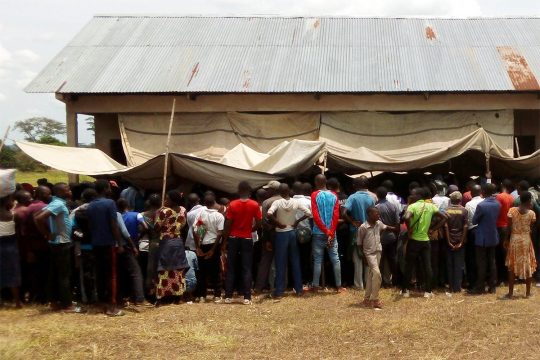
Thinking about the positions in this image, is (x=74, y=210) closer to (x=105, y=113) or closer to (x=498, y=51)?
(x=105, y=113)

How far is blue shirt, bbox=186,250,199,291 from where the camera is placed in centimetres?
814

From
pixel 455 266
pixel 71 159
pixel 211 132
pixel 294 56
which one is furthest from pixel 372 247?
pixel 294 56

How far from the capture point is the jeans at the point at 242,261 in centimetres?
800

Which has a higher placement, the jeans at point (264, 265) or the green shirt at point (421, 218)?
the green shirt at point (421, 218)

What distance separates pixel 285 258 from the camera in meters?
8.27

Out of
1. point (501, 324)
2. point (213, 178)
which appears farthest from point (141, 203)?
point (501, 324)

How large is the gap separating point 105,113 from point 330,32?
6049 millimetres

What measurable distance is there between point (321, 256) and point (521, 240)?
2.62 m

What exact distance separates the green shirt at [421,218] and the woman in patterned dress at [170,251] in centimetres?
301

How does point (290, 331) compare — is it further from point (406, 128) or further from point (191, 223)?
point (406, 128)

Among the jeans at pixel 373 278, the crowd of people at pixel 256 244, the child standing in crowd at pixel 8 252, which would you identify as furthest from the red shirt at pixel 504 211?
the child standing in crowd at pixel 8 252

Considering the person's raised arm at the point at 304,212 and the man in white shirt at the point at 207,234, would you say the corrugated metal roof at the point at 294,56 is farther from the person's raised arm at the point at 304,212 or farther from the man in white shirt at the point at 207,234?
the man in white shirt at the point at 207,234

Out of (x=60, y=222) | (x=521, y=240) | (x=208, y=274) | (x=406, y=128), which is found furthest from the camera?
(x=406, y=128)

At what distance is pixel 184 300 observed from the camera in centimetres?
820
